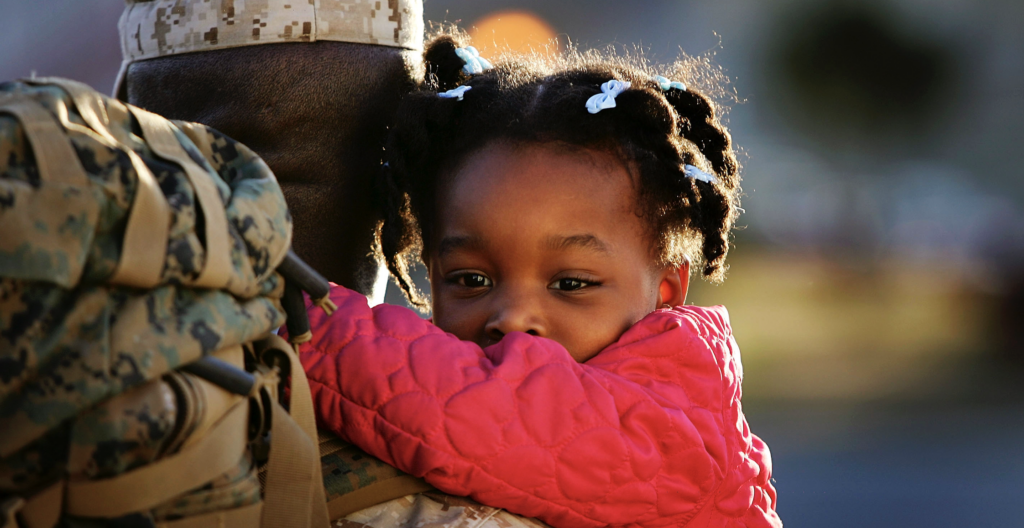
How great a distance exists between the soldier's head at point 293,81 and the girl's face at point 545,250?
0.24 m

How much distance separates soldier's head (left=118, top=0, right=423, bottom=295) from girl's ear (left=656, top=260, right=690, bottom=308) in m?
0.70

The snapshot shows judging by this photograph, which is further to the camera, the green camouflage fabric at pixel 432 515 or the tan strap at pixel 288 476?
the green camouflage fabric at pixel 432 515

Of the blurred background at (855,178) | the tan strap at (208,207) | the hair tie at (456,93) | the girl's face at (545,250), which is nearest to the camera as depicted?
the tan strap at (208,207)

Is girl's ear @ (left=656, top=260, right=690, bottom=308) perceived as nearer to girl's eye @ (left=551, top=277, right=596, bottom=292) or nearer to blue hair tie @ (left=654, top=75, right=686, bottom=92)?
girl's eye @ (left=551, top=277, right=596, bottom=292)

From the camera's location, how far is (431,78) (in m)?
1.88

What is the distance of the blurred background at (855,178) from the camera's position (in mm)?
6207

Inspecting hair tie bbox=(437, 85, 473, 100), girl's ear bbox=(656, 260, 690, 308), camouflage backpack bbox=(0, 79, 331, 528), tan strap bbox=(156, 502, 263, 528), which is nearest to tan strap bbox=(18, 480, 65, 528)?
camouflage backpack bbox=(0, 79, 331, 528)

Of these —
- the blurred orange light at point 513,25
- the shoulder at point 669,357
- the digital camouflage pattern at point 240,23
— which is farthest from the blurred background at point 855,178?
the digital camouflage pattern at point 240,23

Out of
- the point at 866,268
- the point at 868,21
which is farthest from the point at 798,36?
the point at 866,268

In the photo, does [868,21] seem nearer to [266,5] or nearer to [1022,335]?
[1022,335]

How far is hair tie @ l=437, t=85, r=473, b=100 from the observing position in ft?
5.98

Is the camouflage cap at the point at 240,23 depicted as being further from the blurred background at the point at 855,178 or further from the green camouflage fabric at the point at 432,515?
the blurred background at the point at 855,178

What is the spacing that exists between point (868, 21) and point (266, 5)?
883 centimetres

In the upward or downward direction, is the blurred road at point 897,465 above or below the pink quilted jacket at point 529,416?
above
